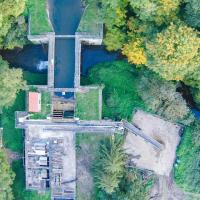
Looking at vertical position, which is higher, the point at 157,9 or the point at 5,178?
the point at 157,9

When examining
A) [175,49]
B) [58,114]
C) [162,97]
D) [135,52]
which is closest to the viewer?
[175,49]

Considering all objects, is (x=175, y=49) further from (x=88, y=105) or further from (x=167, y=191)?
(x=167, y=191)

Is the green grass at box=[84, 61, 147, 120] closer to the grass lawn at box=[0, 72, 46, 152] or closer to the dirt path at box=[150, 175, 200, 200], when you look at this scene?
the grass lawn at box=[0, 72, 46, 152]

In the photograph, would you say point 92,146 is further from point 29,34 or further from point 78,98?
point 29,34

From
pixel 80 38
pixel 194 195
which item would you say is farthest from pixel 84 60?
pixel 194 195

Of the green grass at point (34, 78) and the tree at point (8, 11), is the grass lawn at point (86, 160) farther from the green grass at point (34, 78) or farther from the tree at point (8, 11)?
the tree at point (8, 11)

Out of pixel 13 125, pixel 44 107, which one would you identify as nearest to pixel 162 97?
pixel 44 107
